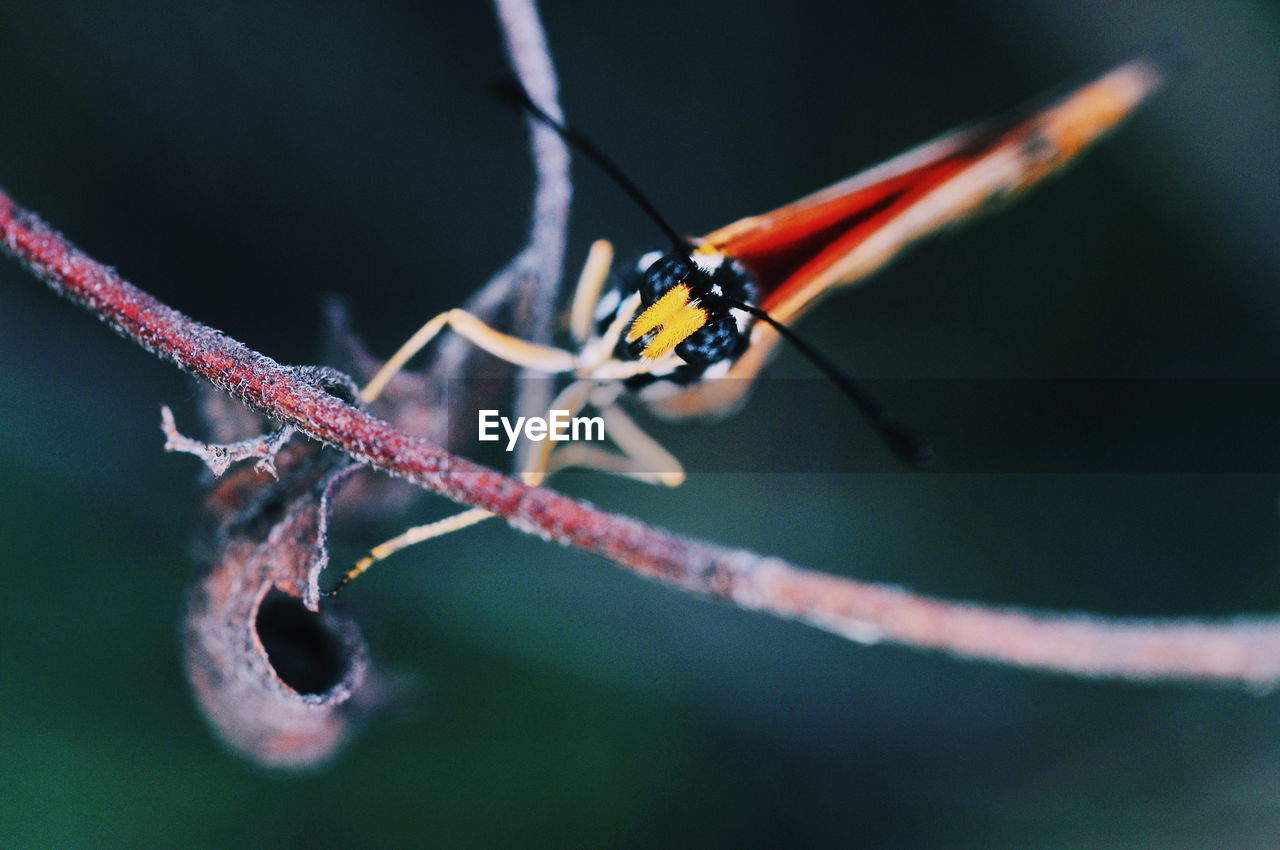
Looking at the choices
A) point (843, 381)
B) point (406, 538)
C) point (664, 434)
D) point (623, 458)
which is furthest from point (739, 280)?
point (664, 434)

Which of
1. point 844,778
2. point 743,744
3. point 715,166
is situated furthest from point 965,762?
point 715,166

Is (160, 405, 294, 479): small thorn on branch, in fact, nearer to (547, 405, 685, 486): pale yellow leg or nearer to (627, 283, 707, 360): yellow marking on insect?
(627, 283, 707, 360): yellow marking on insect

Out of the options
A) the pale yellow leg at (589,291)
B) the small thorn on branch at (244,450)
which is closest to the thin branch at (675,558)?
the small thorn on branch at (244,450)

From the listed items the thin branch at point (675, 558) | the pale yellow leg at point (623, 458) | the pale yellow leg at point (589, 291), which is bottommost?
the thin branch at point (675, 558)

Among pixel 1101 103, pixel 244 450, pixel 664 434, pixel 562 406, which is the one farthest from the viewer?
pixel 664 434

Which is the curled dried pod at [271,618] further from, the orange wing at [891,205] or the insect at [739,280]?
the orange wing at [891,205]

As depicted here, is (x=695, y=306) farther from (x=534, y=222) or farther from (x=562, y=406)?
(x=562, y=406)

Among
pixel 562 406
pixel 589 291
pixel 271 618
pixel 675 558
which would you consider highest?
pixel 589 291

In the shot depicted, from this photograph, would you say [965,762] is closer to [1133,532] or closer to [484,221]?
[1133,532]

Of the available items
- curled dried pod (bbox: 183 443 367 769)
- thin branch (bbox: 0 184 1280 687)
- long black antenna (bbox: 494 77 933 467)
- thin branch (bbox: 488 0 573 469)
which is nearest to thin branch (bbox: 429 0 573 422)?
thin branch (bbox: 488 0 573 469)
